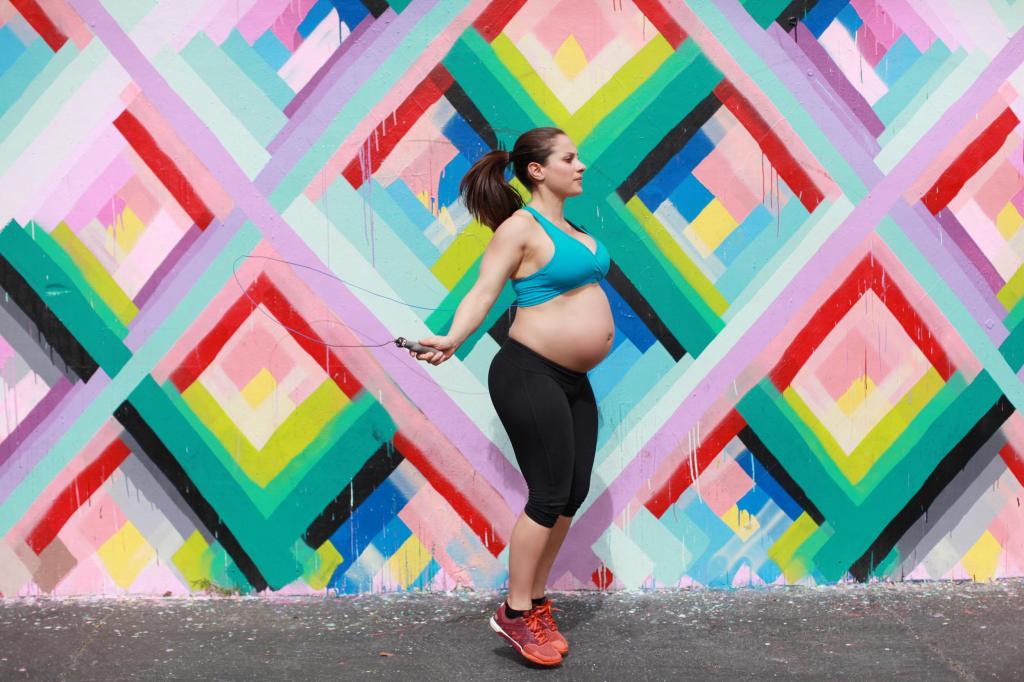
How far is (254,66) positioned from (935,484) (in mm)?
2763

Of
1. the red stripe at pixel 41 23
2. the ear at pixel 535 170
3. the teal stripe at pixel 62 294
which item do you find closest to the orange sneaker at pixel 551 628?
the ear at pixel 535 170

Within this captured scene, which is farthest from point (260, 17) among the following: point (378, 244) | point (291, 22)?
point (378, 244)

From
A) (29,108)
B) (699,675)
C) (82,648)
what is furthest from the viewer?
(29,108)

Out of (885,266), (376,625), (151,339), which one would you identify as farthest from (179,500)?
(885,266)

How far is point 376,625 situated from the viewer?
314 centimetres

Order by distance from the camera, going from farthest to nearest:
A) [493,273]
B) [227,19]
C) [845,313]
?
1. [845,313]
2. [227,19]
3. [493,273]

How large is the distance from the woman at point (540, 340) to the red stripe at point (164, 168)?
997 millimetres

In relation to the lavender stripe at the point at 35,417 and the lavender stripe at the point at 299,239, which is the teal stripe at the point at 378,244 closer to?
the lavender stripe at the point at 299,239

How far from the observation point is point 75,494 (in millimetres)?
3377

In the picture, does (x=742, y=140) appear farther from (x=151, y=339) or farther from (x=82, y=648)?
(x=82, y=648)

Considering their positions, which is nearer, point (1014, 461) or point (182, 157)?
point (182, 157)

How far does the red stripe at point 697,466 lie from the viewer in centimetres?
340

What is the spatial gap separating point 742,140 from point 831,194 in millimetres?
358

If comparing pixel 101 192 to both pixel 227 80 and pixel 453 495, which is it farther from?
pixel 453 495
